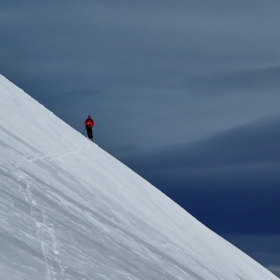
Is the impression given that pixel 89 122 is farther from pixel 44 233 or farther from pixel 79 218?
pixel 44 233

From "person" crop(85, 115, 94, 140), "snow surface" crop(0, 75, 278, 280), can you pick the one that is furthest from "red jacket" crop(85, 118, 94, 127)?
"snow surface" crop(0, 75, 278, 280)

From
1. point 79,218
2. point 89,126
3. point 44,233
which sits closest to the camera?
point 44,233

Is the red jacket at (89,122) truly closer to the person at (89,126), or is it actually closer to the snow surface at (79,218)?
the person at (89,126)

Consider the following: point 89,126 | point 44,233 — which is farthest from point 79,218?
point 89,126

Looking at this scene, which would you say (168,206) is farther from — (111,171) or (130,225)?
(130,225)

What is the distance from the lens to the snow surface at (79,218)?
586 centimetres

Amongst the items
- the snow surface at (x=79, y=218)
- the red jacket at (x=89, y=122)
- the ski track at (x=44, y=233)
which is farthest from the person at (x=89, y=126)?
the ski track at (x=44, y=233)

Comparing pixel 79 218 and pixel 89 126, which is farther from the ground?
pixel 89 126

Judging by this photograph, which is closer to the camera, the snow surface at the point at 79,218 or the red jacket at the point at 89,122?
the snow surface at the point at 79,218

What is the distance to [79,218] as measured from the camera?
25.9 feet

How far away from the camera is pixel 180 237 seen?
11477mm

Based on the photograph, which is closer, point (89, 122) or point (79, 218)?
point (79, 218)

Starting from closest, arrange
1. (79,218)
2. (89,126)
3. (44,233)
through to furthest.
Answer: (44,233)
(79,218)
(89,126)

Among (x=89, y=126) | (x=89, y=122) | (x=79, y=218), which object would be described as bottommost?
(x=79, y=218)
